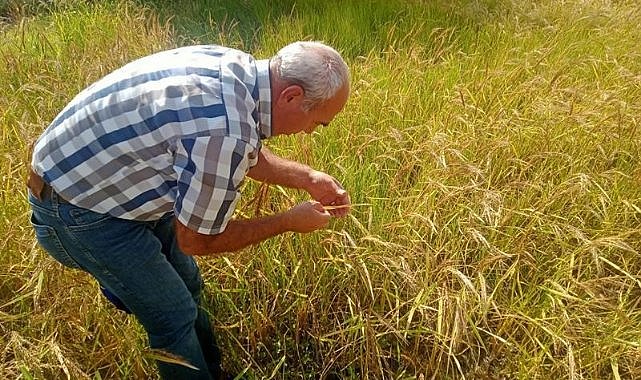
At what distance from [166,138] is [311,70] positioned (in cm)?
37

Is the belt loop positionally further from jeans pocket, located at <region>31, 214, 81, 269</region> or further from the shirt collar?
the shirt collar

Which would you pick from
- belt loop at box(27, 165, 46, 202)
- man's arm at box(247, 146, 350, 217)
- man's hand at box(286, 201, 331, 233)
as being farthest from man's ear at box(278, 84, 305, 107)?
belt loop at box(27, 165, 46, 202)

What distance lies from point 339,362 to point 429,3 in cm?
362

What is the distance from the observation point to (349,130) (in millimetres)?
2363

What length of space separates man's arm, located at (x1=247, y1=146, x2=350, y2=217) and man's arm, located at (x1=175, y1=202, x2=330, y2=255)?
0.69 ft

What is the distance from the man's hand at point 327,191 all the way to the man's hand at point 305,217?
23cm

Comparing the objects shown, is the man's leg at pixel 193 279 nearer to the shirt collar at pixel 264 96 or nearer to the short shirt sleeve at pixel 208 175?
the short shirt sleeve at pixel 208 175

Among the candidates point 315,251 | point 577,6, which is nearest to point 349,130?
point 315,251

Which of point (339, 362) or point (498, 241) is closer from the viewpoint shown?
point (339, 362)

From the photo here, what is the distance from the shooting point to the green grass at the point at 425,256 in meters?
1.63

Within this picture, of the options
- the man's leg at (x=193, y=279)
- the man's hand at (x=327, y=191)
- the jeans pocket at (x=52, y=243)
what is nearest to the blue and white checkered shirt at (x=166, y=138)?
the jeans pocket at (x=52, y=243)

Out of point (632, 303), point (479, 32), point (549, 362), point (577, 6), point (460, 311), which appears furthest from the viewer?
point (577, 6)

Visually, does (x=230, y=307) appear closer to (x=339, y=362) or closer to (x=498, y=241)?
(x=339, y=362)

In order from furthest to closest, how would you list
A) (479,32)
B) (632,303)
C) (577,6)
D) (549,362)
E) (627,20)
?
(577,6), (627,20), (479,32), (632,303), (549,362)
